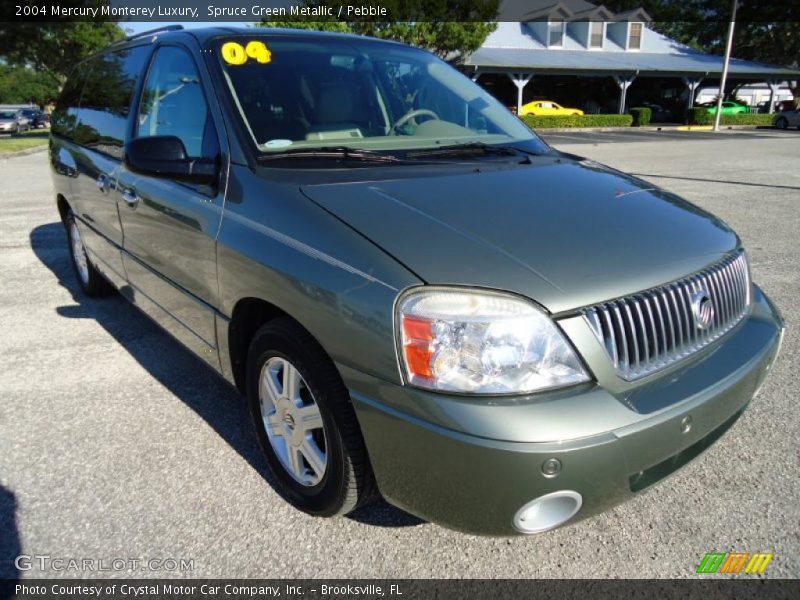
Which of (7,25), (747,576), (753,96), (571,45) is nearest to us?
(747,576)

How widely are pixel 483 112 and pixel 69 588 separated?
2864mm

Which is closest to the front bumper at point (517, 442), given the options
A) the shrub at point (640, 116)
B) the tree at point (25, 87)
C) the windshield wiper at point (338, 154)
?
the windshield wiper at point (338, 154)

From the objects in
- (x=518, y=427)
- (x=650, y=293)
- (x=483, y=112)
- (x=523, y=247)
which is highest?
(x=483, y=112)

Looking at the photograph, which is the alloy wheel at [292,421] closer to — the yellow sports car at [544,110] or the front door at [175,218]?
the front door at [175,218]

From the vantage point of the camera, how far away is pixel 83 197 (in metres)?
4.10

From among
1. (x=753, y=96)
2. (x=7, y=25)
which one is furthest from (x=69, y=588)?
(x=753, y=96)

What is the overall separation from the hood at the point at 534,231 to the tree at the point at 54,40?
3159cm

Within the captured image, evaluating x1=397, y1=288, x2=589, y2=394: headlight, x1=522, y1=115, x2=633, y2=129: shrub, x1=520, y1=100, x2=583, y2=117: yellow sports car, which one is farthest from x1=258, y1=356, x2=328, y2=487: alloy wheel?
x1=520, y1=100, x2=583, y2=117: yellow sports car

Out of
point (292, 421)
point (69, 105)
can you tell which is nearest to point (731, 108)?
point (69, 105)

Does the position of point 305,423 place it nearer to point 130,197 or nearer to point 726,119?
point 130,197

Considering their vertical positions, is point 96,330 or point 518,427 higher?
point 518,427

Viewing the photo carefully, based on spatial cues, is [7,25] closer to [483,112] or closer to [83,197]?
[83,197]

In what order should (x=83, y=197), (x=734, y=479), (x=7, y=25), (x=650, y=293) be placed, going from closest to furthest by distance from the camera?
(x=650, y=293) → (x=734, y=479) → (x=83, y=197) → (x=7, y=25)

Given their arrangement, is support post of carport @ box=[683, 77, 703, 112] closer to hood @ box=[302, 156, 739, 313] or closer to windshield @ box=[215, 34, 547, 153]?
windshield @ box=[215, 34, 547, 153]
